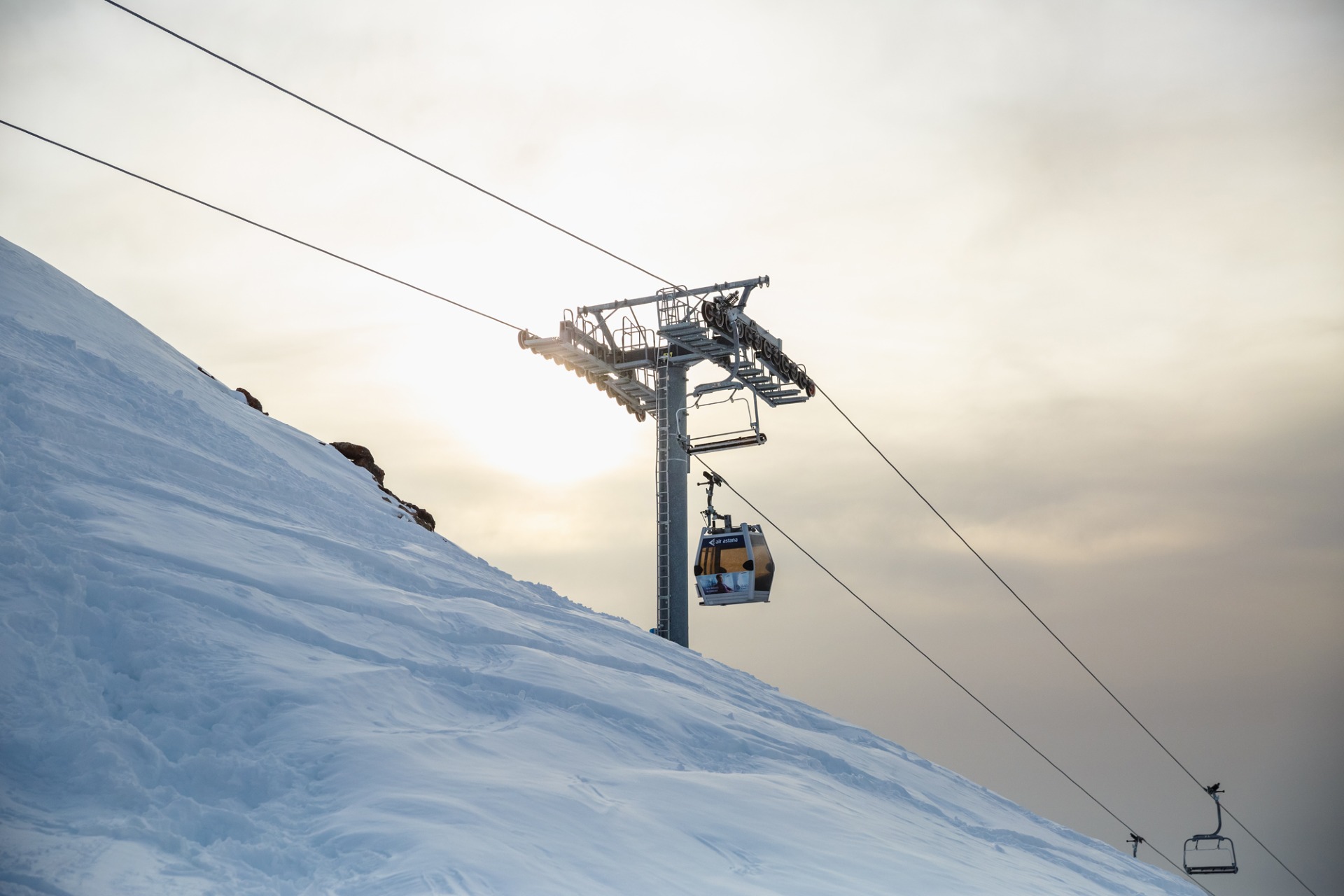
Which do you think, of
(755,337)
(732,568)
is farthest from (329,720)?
(755,337)

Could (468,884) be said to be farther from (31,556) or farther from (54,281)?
(54,281)

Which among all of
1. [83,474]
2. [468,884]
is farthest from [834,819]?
[83,474]

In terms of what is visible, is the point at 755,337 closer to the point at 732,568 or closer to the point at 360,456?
the point at 732,568

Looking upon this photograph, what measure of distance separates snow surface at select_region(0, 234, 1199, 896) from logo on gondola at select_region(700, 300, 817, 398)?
9.64m

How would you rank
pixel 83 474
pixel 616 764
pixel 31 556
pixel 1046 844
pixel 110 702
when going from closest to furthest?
pixel 110 702 < pixel 31 556 < pixel 616 764 < pixel 83 474 < pixel 1046 844

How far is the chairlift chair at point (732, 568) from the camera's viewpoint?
24.9 m

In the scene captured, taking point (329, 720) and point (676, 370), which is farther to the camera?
point (676, 370)

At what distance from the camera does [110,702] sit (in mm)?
9086

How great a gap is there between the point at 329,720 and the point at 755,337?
18.1 meters

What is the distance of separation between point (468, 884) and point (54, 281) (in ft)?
47.5

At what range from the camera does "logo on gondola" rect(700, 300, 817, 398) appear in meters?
25.8

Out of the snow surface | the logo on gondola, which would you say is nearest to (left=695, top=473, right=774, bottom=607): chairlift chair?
the logo on gondola

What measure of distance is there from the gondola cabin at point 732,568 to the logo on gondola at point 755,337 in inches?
164

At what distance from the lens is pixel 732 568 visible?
24.9 meters
